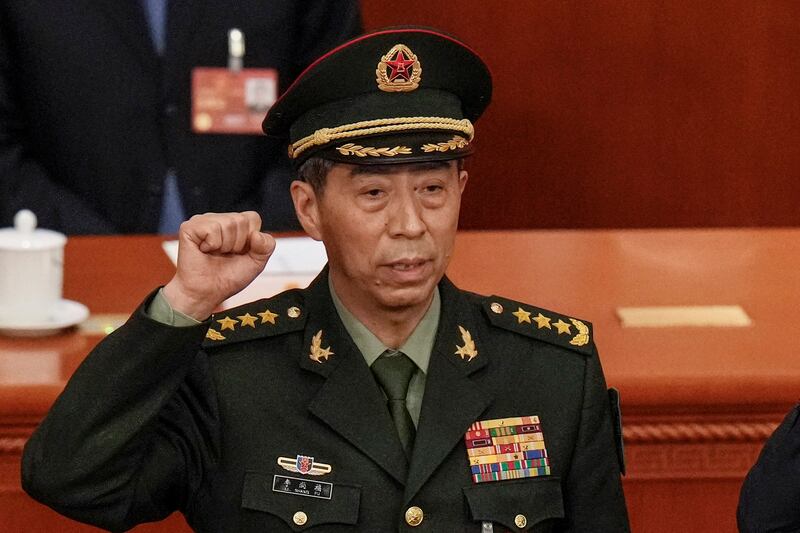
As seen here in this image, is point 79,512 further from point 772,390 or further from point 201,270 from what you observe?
point 772,390

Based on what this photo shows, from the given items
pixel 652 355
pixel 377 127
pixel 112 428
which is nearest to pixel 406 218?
pixel 377 127

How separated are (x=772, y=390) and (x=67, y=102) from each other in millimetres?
1897

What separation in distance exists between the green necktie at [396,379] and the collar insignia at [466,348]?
67 millimetres

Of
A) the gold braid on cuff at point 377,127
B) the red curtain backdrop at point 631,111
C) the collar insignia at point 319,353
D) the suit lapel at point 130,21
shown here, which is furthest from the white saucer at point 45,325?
the red curtain backdrop at point 631,111

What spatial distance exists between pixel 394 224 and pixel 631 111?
2866 millimetres

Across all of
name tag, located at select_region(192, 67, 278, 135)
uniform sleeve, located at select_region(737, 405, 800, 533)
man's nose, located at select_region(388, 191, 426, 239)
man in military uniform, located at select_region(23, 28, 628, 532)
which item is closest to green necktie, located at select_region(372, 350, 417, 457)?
man in military uniform, located at select_region(23, 28, 628, 532)

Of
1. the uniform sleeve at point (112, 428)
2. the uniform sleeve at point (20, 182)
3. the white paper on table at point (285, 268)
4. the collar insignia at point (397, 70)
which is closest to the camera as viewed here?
the uniform sleeve at point (112, 428)

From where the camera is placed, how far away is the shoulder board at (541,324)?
84.9 inches

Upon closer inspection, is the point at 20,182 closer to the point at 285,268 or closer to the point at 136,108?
the point at 136,108

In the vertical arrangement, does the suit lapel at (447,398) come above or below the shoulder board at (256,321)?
below

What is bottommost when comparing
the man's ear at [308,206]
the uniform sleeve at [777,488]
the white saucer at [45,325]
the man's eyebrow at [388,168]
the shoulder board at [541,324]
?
the white saucer at [45,325]

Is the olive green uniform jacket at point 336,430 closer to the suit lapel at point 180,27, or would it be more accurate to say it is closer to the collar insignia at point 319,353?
the collar insignia at point 319,353

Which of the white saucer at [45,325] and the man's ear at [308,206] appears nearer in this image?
the man's ear at [308,206]

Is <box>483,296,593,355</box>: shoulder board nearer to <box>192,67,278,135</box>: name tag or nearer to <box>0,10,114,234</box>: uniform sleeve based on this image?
<box>192,67,278,135</box>: name tag
